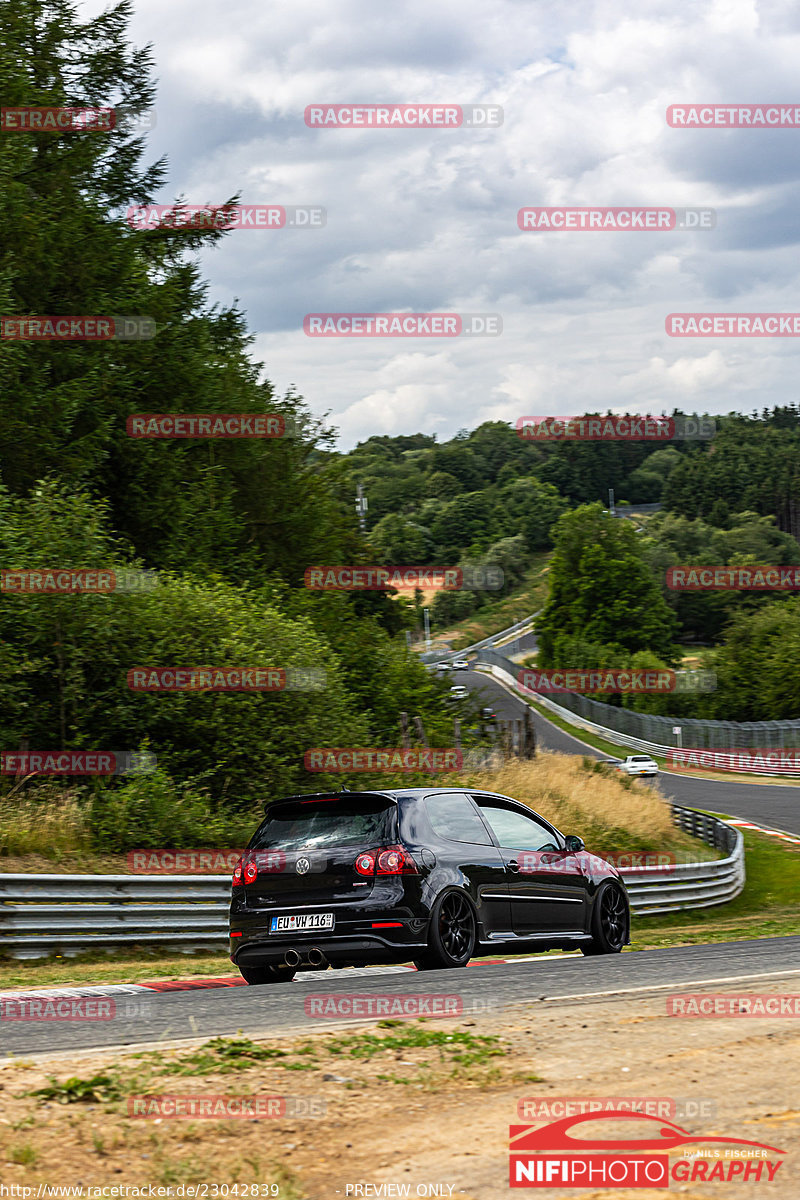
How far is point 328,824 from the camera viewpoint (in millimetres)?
9695

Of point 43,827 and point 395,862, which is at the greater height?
point 395,862

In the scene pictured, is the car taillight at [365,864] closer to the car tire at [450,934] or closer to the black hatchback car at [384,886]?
the black hatchback car at [384,886]

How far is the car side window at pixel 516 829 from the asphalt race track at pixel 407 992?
0.95 m

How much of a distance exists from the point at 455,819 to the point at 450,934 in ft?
3.14

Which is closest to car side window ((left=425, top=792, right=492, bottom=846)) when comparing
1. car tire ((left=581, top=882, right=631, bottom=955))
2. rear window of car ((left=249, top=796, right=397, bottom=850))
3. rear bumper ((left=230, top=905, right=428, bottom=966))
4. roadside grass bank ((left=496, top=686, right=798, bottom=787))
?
rear window of car ((left=249, top=796, right=397, bottom=850))

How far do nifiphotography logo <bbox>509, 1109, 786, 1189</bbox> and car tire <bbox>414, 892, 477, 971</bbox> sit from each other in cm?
472

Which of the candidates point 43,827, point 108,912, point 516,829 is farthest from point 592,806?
point 516,829

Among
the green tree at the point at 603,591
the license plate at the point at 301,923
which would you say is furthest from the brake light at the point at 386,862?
the green tree at the point at 603,591

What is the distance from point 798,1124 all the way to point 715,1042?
154 cm

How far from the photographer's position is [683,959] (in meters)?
10.4

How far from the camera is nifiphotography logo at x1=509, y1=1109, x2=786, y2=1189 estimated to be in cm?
419

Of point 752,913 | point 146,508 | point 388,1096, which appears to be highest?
point 146,508

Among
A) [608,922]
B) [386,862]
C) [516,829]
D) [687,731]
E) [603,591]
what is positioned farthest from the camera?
[603,591]

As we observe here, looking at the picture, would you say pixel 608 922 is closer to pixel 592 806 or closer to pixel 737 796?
pixel 592 806
